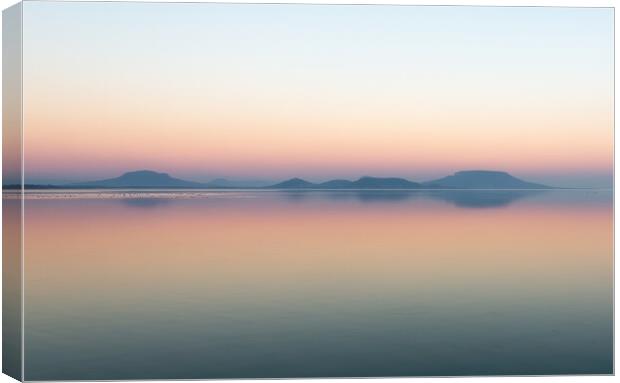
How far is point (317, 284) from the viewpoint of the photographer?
10.5 metres

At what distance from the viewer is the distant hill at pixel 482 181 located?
9.46m

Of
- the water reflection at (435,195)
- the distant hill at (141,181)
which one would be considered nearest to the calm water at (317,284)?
the water reflection at (435,195)

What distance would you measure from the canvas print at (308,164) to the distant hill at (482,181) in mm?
21

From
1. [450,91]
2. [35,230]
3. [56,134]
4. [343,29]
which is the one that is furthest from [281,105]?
[35,230]

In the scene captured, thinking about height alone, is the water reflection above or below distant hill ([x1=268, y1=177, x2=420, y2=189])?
below

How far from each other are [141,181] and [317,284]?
2.39 metres

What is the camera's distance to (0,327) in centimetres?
828

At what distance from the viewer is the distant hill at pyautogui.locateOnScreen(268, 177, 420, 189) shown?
990 centimetres

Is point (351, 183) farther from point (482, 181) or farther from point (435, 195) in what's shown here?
point (482, 181)

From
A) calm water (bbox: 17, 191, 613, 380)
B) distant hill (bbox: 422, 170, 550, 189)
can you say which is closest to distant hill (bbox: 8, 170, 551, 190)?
distant hill (bbox: 422, 170, 550, 189)

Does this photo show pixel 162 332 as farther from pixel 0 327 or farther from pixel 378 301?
pixel 378 301

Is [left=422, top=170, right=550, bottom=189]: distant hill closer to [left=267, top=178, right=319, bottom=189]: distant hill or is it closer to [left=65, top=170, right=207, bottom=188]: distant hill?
[left=267, top=178, right=319, bottom=189]: distant hill

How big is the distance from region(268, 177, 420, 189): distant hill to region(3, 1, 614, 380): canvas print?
2 centimetres

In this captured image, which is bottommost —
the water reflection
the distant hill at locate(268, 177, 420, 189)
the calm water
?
the calm water
